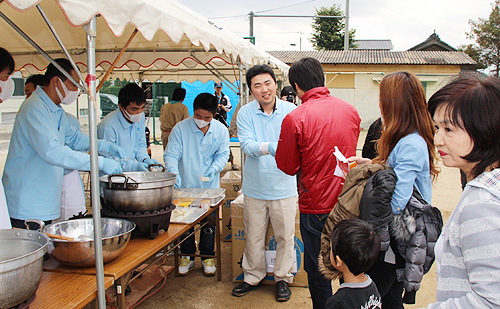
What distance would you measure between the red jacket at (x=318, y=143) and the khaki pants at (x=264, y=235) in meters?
0.88

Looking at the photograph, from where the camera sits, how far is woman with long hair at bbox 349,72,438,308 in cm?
178

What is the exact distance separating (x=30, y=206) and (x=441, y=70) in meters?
21.0

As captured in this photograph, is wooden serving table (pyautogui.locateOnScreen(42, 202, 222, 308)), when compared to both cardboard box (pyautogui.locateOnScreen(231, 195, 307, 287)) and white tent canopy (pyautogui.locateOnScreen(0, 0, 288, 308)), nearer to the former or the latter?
white tent canopy (pyautogui.locateOnScreen(0, 0, 288, 308))

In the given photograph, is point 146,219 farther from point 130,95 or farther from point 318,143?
point 130,95

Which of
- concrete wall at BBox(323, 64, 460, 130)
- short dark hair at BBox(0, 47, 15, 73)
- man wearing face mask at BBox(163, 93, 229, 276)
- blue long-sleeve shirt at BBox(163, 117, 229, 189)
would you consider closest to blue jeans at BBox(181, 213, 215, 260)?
man wearing face mask at BBox(163, 93, 229, 276)

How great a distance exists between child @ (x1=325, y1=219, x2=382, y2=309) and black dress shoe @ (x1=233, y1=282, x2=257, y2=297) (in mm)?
1792

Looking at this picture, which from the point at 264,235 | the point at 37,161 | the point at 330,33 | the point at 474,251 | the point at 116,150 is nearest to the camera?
the point at 474,251

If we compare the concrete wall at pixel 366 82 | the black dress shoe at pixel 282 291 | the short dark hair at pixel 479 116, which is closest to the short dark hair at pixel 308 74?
the short dark hair at pixel 479 116

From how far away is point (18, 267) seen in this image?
52.4 inches

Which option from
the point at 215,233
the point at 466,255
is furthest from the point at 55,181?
the point at 466,255

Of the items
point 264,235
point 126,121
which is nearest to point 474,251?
point 264,235

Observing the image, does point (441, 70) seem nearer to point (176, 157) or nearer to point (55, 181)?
point (176, 157)

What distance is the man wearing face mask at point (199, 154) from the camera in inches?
146

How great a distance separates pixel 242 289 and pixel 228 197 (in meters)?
1.61
